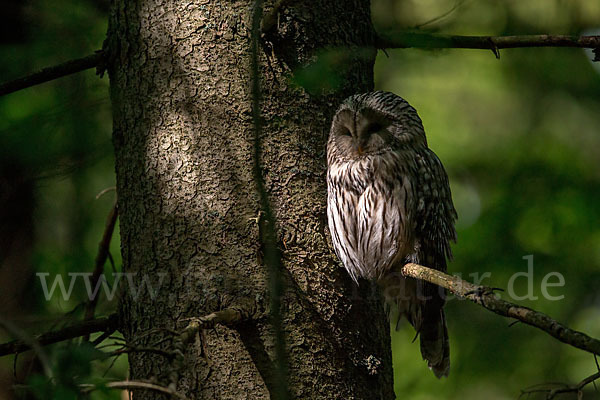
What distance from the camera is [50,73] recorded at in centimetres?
259

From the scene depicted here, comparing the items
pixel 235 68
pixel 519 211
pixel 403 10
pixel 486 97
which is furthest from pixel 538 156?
pixel 235 68

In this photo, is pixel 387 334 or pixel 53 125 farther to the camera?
pixel 53 125

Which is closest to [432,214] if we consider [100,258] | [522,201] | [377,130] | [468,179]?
[377,130]

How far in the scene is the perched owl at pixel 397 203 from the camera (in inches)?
130

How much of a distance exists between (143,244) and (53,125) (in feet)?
5.12

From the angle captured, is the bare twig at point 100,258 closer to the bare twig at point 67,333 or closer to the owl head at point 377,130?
the bare twig at point 67,333

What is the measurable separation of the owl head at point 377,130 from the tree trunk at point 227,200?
47 cm

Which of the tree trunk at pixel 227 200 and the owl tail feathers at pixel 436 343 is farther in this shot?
the owl tail feathers at pixel 436 343

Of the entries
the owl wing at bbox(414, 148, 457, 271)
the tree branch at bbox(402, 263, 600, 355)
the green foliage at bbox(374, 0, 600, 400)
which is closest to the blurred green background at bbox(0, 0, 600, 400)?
the green foliage at bbox(374, 0, 600, 400)

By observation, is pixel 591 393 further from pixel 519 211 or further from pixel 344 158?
pixel 344 158

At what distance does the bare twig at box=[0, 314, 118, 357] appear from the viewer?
2381 millimetres

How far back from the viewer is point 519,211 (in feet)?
16.5

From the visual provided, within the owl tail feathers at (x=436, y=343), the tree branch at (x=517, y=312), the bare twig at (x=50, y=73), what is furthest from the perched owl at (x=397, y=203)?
the bare twig at (x=50, y=73)

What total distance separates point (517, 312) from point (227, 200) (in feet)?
3.78
